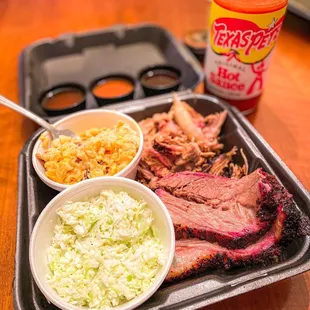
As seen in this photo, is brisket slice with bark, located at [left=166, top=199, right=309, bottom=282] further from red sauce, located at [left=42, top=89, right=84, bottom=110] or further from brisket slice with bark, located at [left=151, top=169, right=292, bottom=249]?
red sauce, located at [left=42, top=89, right=84, bottom=110]

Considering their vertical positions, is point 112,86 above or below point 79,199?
below

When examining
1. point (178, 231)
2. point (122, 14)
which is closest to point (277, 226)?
point (178, 231)

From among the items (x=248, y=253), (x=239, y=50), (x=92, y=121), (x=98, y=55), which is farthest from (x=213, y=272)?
(x=98, y=55)

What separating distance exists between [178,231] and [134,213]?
0.64ft

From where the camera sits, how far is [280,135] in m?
1.97

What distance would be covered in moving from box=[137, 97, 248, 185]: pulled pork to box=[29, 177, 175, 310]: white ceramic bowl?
0.89 feet

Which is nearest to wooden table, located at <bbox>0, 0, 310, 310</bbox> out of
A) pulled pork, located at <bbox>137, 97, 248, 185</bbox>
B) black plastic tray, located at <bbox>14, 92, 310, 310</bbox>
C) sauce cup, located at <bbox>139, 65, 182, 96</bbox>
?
black plastic tray, located at <bbox>14, 92, 310, 310</bbox>

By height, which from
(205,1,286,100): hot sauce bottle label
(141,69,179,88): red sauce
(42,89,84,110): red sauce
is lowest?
(42,89,84,110): red sauce

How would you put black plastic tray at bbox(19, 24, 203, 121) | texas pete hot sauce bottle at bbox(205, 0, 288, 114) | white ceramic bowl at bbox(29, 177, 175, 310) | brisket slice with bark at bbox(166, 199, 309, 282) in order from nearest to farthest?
white ceramic bowl at bbox(29, 177, 175, 310)
brisket slice with bark at bbox(166, 199, 309, 282)
texas pete hot sauce bottle at bbox(205, 0, 288, 114)
black plastic tray at bbox(19, 24, 203, 121)

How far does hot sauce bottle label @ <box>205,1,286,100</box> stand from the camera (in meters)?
1.61

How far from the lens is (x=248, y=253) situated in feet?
4.08

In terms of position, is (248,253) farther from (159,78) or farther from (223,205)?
(159,78)

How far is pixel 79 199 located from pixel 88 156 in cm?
23

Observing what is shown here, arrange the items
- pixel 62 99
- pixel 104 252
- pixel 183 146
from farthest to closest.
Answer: pixel 62 99 → pixel 183 146 → pixel 104 252
